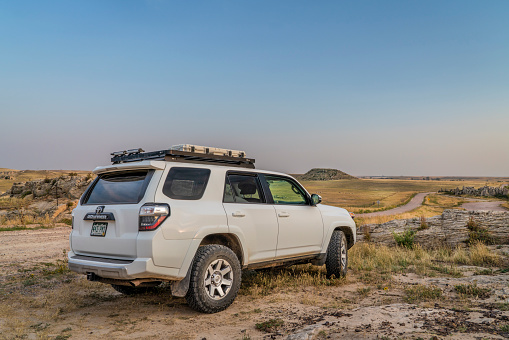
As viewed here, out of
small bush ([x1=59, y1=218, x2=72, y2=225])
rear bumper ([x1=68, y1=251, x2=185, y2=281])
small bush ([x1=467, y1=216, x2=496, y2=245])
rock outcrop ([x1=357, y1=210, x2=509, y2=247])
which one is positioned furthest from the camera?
small bush ([x1=59, y1=218, x2=72, y2=225])

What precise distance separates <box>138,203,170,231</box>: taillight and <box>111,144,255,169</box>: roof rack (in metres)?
0.79

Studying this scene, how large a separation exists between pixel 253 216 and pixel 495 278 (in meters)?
4.96

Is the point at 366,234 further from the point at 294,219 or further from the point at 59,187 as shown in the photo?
the point at 59,187

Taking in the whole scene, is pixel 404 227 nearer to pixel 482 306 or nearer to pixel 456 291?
pixel 456 291

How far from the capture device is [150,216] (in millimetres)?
4551

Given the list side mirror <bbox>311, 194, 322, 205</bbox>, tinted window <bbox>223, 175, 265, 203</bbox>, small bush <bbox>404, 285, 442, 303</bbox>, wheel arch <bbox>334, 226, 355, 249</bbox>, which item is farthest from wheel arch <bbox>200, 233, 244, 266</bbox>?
wheel arch <bbox>334, 226, 355, 249</bbox>

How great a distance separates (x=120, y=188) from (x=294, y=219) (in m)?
2.89

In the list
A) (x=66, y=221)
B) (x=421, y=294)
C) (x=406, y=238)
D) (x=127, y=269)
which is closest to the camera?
(x=127, y=269)

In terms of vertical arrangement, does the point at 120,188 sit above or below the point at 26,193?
above

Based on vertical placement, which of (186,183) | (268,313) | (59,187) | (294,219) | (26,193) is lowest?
(268,313)

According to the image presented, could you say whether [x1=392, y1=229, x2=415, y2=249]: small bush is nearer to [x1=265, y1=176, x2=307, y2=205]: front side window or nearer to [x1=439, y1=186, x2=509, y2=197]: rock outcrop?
[x1=265, y1=176, x2=307, y2=205]: front side window

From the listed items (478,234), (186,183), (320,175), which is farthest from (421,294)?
(320,175)

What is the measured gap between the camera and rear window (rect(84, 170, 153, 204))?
4.82 meters

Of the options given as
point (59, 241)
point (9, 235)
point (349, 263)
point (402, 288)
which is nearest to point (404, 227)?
point (349, 263)
